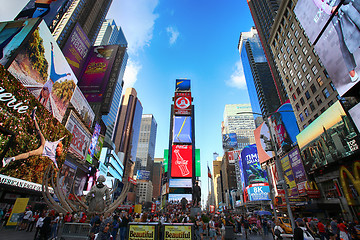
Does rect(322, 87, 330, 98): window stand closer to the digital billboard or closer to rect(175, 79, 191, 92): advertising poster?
the digital billboard

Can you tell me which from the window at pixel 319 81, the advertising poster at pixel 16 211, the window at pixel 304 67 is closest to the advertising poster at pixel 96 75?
the advertising poster at pixel 16 211

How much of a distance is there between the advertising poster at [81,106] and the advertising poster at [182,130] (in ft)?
76.7

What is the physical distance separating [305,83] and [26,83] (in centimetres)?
5150

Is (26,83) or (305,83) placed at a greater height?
(305,83)

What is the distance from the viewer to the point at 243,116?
148m

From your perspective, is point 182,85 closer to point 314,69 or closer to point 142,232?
point 314,69

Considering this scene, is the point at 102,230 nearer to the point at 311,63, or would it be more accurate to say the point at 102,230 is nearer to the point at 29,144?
the point at 29,144

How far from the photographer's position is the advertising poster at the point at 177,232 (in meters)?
7.51

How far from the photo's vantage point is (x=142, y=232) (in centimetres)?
764

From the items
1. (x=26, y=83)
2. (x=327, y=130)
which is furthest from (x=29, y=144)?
(x=327, y=130)

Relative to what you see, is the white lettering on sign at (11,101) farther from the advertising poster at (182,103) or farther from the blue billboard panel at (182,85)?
the blue billboard panel at (182,85)

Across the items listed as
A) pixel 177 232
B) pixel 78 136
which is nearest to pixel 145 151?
pixel 78 136

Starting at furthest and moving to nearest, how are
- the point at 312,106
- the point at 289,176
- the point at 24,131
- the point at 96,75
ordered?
1. the point at 96,75
2. the point at 289,176
3. the point at 312,106
4. the point at 24,131

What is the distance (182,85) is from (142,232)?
56.4 m
